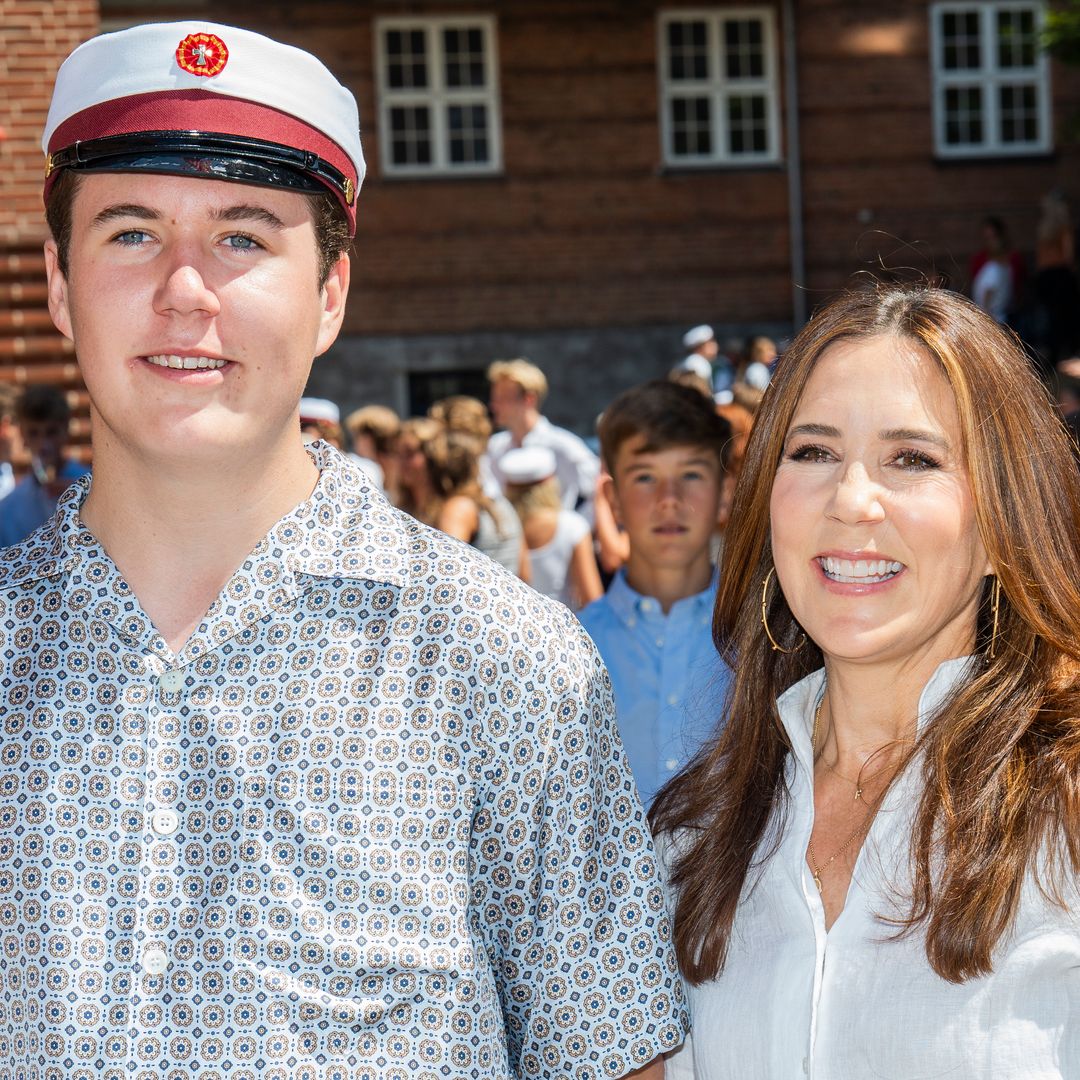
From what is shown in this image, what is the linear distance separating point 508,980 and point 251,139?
132 cm

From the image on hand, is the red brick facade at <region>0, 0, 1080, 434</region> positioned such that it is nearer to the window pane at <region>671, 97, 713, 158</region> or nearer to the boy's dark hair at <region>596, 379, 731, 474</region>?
the window pane at <region>671, 97, 713, 158</region>

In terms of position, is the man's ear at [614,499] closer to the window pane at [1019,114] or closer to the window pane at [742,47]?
the window pane at [742,47]

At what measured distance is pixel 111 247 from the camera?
2287mm

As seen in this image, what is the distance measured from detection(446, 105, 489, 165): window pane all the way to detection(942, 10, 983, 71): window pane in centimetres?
567

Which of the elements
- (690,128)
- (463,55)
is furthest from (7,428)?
(690,128)

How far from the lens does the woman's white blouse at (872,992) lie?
91.4 inches

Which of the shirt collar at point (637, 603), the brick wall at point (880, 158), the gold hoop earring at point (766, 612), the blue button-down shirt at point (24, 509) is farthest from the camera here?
the brick wall at point (880, 158)

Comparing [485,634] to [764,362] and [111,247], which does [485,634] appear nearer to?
[111,247]

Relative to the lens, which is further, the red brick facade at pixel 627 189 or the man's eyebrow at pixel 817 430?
the red brick facade at pixel 627 189

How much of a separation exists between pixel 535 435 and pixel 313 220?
22.6 feet

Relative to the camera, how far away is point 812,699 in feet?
9.71

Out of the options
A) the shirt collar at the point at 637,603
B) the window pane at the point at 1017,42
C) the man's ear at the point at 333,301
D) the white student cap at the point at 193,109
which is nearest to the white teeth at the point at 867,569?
the man's ear at the point at 333,301

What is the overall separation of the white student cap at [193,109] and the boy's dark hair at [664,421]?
2997mm

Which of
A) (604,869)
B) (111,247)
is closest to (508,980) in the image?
(604,869)
